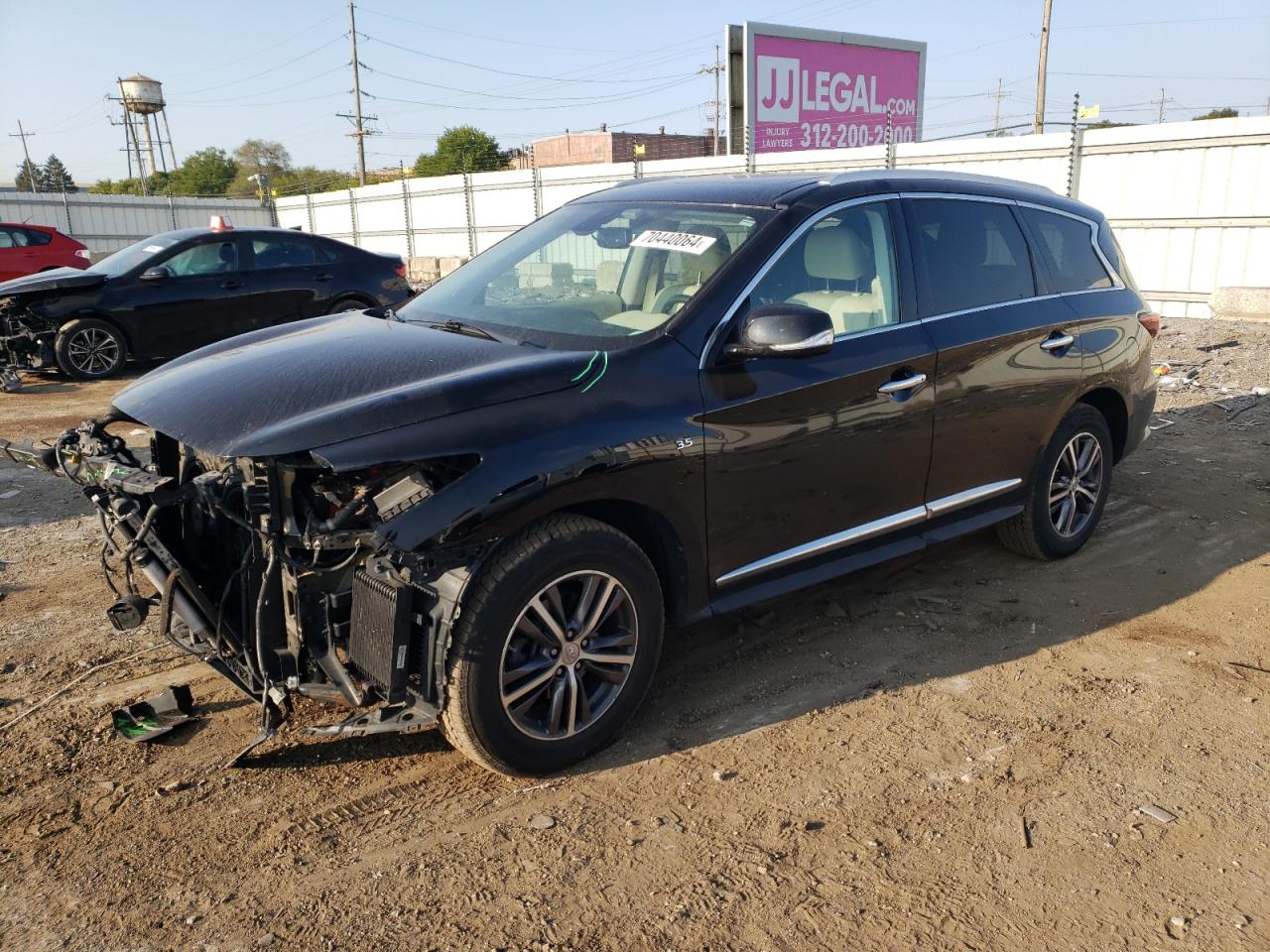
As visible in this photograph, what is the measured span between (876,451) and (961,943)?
197 centimetres

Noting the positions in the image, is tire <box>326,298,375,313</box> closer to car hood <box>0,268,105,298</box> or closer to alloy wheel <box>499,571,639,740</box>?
car hood <box>0,268,105,298</box>

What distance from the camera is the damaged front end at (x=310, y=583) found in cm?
291

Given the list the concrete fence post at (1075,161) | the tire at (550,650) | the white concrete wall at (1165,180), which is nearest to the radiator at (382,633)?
the tire at (550,650)

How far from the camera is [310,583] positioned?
3.02 m

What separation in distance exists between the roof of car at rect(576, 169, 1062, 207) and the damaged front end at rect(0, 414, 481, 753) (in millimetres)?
1817

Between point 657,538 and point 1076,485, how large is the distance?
288cm

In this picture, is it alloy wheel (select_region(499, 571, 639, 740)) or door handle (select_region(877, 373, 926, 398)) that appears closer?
alloy wheel (select_region(499, 571, 639, 740))

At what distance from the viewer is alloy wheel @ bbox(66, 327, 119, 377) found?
10508 mm

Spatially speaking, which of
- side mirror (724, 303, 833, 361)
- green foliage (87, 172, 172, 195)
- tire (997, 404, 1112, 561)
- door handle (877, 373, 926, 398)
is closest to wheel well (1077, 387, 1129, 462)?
tire (997, 404, 1112, 561)

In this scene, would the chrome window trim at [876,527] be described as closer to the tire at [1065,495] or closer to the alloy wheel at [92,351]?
the tire at [1065,495]

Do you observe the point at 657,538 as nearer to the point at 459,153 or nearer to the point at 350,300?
the point at 350,300

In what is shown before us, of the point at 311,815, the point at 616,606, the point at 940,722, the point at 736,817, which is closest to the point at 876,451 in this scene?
the point at 940,722

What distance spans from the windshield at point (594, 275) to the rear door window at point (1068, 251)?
1939 mm

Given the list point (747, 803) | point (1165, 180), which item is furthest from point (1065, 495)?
point (1165, 180)
